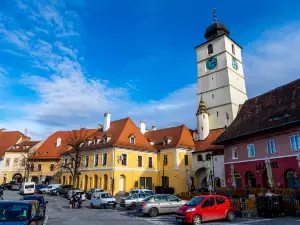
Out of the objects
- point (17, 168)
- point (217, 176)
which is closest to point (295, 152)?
point (217, 176)

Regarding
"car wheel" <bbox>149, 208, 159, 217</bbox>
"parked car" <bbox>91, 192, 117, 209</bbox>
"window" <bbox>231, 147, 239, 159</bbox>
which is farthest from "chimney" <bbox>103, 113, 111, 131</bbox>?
"car wheel" <bbox>149, 208, 159, 217</bbox>

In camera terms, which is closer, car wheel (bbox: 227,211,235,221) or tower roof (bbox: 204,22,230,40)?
car wheel (bbox: 227,211,235,221)

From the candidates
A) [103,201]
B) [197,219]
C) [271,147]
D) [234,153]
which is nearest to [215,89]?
[234,153]

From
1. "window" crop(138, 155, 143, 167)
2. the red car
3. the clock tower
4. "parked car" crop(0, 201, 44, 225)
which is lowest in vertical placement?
the red car

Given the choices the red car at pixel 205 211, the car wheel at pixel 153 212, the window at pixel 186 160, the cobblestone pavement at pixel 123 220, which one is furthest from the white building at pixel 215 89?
the red car at pixel 205 211

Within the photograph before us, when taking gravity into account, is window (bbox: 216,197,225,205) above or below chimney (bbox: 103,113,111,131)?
below

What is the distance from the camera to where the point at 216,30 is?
54.5 metres

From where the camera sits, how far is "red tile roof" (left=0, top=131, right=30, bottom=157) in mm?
64688

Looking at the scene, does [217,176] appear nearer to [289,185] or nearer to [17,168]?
[289,185]

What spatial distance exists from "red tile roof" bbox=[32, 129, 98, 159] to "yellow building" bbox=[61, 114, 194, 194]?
8872 mm

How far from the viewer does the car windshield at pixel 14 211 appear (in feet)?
27.1

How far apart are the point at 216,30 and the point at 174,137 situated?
83.6 feet

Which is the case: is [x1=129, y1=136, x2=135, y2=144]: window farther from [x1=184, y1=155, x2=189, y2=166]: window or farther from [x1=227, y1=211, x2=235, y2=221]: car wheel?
[x1=227, y1=211, x2=235, y2=221]: car wheel

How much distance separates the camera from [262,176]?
27.5 m
